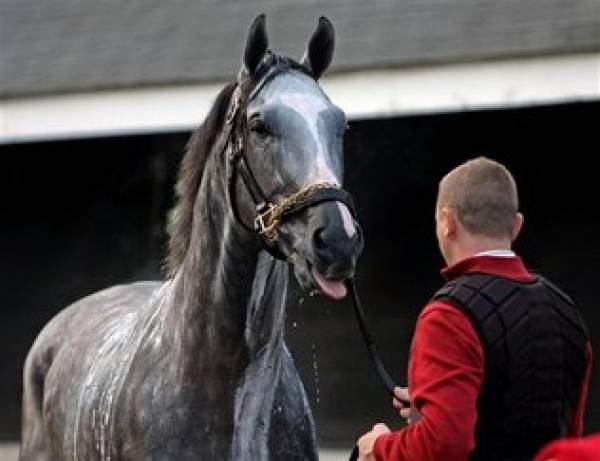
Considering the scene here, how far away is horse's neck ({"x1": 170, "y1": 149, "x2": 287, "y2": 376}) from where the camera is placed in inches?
173

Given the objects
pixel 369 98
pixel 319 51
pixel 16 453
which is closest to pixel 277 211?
pixel 319 51

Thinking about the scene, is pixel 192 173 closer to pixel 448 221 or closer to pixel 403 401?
pixel 403 401

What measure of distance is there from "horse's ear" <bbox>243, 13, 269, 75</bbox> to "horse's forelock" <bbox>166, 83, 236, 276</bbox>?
0.22m

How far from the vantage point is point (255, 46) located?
14.4 feet

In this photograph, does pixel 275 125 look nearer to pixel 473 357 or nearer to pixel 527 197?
pixel 473 357

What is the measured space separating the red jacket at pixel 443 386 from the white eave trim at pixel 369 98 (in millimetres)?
5022

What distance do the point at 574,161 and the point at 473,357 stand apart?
5.93m

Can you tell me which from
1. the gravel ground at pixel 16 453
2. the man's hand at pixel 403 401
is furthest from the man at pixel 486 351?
the gravel ground at pixel 16 453

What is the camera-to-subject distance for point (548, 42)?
329 inches

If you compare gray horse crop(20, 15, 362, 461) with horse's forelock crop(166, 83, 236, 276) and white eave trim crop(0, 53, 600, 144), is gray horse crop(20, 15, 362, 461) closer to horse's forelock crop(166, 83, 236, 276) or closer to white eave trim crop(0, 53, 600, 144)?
horse's forelock crop(166, 83, 236, 276)

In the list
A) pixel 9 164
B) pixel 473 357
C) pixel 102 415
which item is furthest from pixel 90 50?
pixel 473 357

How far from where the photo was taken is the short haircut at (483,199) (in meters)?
3.52

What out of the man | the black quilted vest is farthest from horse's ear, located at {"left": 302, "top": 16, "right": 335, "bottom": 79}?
the black quilted vest

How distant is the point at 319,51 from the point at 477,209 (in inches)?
48.5
